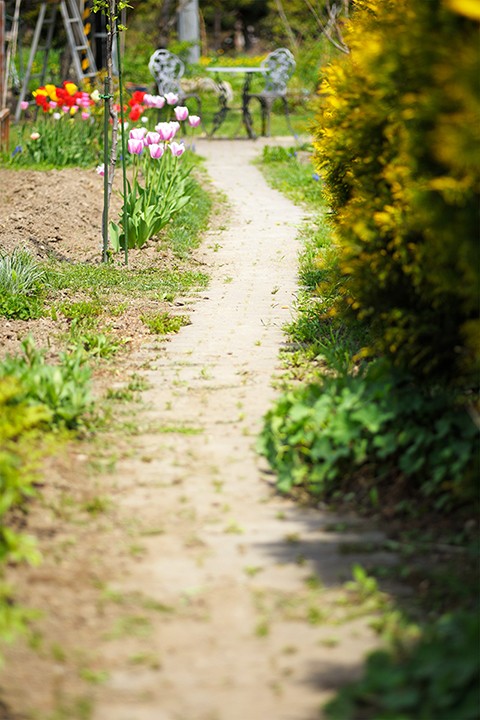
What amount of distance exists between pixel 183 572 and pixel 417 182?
1642 mm

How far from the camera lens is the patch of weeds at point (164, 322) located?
5898 mm

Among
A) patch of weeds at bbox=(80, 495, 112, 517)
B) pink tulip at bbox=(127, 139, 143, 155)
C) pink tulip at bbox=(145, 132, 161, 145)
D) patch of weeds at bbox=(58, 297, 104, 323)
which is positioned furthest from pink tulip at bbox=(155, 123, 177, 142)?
patch of weeds at bbox=(80, 495, 112, 517)

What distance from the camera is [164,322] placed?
19.9 ft

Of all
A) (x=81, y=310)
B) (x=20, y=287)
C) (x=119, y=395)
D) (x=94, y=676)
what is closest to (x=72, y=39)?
(x=20, y=287)

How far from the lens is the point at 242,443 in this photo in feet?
13.7

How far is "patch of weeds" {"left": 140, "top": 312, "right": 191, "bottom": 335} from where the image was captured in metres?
5.90

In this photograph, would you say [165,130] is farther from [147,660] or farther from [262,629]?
[147,660]

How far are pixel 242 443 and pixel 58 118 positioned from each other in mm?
7650

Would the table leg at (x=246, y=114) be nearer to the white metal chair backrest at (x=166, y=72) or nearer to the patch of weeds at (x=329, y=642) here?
the white metal chair backrest at (x=166, y=72)

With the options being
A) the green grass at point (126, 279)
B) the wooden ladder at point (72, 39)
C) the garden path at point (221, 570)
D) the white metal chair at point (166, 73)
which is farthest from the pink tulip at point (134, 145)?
the wooden ladder at point (72, 39)

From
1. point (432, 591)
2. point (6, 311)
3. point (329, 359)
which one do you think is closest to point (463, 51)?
point (432, 591)

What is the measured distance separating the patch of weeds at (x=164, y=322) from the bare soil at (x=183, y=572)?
1.55 feet

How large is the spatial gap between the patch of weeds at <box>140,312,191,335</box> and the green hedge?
1436 millimetres

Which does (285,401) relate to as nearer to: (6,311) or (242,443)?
(242,443)
